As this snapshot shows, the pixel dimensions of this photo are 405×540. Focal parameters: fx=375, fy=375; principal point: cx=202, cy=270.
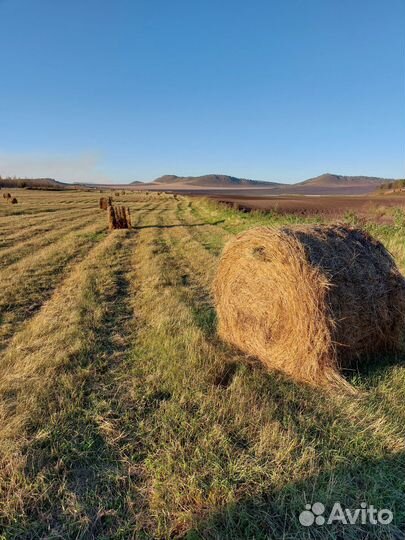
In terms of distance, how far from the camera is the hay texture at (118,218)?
1762 cm

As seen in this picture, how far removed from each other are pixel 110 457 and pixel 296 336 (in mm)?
2335

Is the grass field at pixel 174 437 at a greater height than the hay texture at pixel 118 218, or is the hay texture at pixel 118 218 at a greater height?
the hay texture at pixel 118 218

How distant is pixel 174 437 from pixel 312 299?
2011 millimetres

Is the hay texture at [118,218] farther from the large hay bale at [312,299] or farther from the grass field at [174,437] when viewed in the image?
the large hay bale at [312,299]

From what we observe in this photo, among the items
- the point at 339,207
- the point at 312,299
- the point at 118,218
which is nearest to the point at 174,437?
the point at 312,299

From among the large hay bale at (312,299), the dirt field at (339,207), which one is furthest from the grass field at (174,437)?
the dirt field at (339,207)

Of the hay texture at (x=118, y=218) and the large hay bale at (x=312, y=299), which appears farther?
the hay texture at (x=118, y=218)

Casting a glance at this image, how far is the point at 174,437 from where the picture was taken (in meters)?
3.19

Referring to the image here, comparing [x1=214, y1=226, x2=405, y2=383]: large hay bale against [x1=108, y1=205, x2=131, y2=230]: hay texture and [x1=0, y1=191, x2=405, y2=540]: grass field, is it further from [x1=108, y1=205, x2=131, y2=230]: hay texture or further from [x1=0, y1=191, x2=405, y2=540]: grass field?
[x1=108, y1=205, x2=131, y2=230]: hay texture

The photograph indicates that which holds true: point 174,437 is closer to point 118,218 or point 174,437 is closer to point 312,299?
point 312,299

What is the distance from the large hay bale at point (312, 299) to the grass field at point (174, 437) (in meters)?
0.27

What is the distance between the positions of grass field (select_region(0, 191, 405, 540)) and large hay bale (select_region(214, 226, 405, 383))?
0.88 ft

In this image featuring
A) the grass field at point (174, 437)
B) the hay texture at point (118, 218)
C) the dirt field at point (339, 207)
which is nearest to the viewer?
the grass field at point (174, 437)

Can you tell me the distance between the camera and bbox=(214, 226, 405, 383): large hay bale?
4.11 meters
